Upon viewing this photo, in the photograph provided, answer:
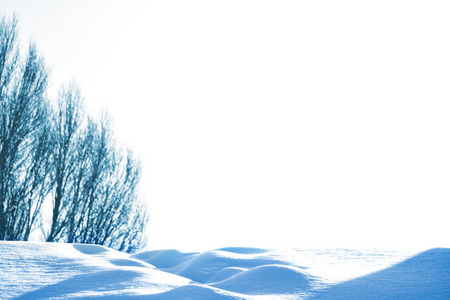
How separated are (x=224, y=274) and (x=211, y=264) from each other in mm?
379

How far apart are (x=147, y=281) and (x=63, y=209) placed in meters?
8.24

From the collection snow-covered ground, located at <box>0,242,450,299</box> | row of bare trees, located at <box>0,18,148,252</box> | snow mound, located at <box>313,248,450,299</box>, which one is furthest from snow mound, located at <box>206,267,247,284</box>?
row of bare trees, located at <box>0,18,148,252</box>

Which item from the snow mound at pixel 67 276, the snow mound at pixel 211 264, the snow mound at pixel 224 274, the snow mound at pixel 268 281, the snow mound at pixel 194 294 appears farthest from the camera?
the snow mound at pixel 211 264

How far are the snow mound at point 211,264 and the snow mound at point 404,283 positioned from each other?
2.59 feet

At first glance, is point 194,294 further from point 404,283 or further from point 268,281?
point 404,283

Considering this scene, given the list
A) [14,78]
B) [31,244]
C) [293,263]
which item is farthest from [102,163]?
[293,263]

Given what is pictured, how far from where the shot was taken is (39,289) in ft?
7.05

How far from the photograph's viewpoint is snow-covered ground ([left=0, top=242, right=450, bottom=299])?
2.09m

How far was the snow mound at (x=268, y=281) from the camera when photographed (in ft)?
7.32

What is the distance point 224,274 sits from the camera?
2770 millimetres

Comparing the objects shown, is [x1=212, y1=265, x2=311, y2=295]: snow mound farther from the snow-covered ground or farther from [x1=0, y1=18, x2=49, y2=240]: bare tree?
[x1=0, y1=18, x2=49, y2=240]: bare tree

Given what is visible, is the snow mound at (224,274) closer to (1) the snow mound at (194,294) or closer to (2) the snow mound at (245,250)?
(1) the snow mound at (194,294)

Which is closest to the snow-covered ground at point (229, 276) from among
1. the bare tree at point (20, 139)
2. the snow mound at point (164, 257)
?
the snow mound at point (164, 257)

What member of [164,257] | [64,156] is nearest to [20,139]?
[64,156]
